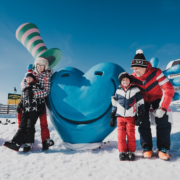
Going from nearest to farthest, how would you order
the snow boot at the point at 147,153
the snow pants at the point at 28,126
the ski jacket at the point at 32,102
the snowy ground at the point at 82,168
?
the snowy ground at the point at 82,168, the snow boot at the point at 147,153, the snow pants at the point at 28,126, the ski jacket at the point at 32,102

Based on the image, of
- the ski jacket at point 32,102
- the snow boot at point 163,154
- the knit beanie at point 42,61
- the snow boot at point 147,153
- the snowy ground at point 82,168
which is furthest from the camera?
the knit beanie at point 42,61

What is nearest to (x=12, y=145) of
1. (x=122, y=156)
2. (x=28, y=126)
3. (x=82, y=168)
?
(x=28, y=126)

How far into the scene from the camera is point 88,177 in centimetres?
116

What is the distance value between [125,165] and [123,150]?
11.9 inches

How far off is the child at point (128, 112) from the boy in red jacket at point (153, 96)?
143 mm

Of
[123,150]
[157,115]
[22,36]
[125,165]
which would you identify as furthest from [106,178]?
[22,36]

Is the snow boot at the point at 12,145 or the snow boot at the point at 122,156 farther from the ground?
the snow boot at the point at 12,145

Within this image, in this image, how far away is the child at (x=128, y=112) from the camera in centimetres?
174

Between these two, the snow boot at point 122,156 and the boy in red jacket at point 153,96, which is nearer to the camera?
the snow boot at point 122,156

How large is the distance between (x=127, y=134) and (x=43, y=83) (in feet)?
4.63

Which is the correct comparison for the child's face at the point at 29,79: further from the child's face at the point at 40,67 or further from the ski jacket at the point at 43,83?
the child's face at the point at 40,67

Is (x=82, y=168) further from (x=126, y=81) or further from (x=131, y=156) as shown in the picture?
(x=126, y=81)

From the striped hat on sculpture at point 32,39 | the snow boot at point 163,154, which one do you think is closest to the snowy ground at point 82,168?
the snow boot at point 163,154

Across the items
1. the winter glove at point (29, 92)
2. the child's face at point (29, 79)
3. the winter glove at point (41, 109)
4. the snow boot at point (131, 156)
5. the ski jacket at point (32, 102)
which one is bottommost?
the snow boot at point (131, 156)
